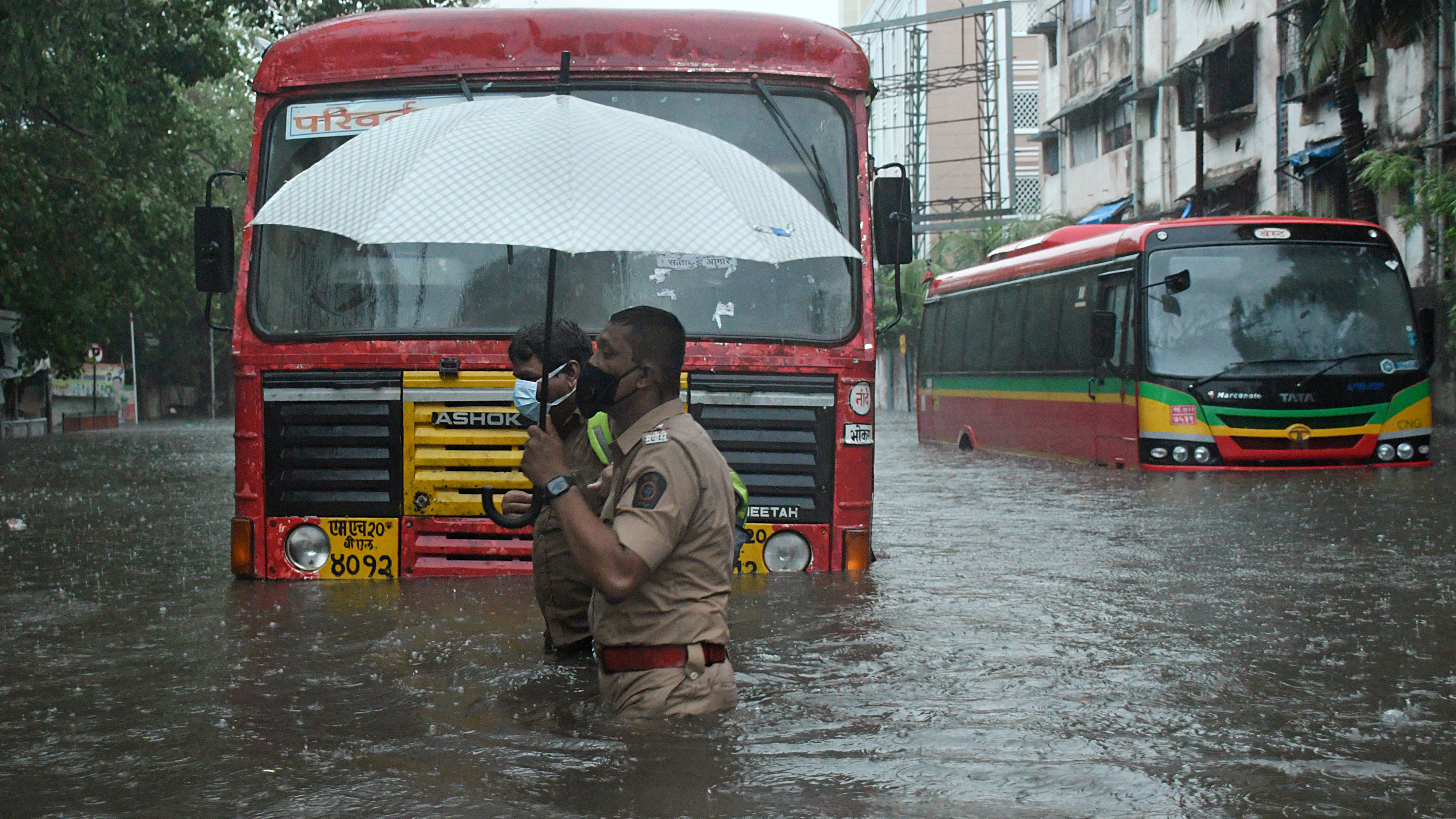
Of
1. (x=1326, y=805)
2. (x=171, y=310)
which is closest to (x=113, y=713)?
(x=1326, y=805)

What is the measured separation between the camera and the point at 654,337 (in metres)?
4.69

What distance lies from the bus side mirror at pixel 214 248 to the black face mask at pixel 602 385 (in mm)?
3592

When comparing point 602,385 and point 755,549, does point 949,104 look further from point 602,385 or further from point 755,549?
point 602,385

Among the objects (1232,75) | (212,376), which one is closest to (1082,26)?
(1232,75)

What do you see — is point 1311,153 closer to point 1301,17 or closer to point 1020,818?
point 1301,17

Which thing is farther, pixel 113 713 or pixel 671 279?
pixel 671 279

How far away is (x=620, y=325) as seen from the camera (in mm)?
4699

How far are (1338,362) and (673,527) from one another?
12.6m

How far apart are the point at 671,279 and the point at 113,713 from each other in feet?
10.3

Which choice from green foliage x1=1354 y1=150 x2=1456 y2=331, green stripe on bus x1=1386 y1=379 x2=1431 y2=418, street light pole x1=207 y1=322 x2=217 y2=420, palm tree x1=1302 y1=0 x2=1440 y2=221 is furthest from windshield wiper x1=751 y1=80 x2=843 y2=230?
street light pole x1=207 y1=322 x2=217 y2=420

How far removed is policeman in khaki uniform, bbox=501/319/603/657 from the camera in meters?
5.85

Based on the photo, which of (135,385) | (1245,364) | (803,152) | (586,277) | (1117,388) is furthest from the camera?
(135,385)

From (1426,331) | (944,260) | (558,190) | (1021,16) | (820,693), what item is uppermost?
(1021,16)

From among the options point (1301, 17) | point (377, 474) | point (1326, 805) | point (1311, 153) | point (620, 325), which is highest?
point (1301, 17)
